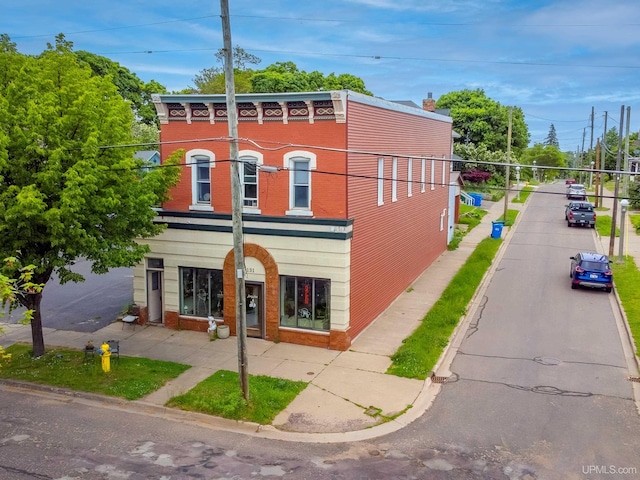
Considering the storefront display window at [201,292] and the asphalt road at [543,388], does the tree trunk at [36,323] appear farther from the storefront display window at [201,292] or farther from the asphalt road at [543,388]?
the asphalt road at [543,388]

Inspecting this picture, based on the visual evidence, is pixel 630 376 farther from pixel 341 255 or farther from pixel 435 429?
pixel 341 255

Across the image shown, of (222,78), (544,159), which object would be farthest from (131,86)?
(544,159)

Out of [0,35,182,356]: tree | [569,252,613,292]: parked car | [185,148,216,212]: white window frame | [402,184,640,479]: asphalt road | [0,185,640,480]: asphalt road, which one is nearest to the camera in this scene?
[0,185,640,480]: asphalt road

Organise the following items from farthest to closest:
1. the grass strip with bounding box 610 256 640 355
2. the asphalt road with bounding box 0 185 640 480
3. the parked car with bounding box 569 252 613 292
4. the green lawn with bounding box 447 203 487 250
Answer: the green lawn with bounding box 447 203 487 250, the parked car with bounding box 569 252 613 292, the grass strip with bounding box 610 256 640 355, the asphalt road with bounding box 0 185 640 480

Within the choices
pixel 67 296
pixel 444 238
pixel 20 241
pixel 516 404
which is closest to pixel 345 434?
pixel 516 404

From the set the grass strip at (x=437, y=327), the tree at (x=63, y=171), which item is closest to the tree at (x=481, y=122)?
the grass strip at (x=437, y=327)

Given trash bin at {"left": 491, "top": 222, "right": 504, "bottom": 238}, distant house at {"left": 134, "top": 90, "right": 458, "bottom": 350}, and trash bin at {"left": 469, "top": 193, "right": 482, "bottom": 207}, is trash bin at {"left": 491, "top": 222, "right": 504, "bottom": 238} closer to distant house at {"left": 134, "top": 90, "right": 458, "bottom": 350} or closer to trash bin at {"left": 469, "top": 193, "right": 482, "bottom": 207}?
Result: distant house at {"left": 134, "top": 90, "right": 458, "bottom": 350}

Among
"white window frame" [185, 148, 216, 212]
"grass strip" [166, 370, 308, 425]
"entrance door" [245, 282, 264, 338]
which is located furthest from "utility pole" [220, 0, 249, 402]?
"white window frame" [185, 148, 216, 212]

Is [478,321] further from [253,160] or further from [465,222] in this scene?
[465,222]
